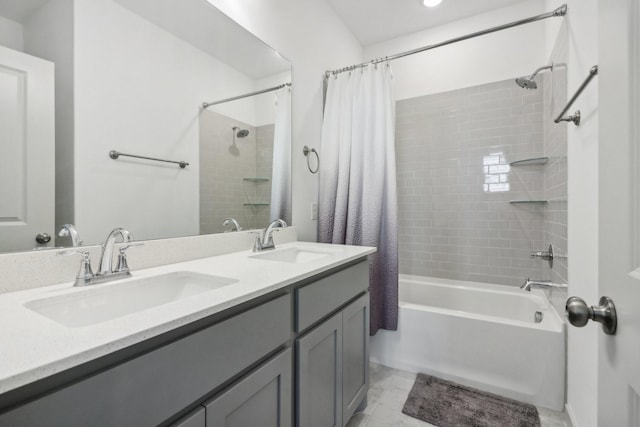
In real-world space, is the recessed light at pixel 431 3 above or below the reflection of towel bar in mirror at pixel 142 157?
above

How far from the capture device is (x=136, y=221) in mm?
1146

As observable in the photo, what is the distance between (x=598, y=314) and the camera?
1.72 ft

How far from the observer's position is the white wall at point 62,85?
3.00 ft

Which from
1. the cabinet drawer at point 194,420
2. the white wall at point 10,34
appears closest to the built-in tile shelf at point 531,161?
the cabinet drawer at point 194,420

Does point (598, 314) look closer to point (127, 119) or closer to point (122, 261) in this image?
point (122, 261)

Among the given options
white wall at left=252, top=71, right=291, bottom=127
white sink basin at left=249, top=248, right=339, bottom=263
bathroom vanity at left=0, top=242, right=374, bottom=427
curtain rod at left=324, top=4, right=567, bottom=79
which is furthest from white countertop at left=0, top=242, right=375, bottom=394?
curtain rod at left=324, top=4, right=567, bottom=79

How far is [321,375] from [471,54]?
275 centimetres

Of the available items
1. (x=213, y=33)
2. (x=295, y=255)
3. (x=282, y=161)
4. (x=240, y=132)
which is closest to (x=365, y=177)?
(x=282, y=161)

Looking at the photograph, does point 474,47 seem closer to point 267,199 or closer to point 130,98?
point 267,199

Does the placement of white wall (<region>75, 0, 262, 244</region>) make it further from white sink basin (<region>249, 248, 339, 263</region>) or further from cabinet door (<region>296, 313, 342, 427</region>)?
cabinet door (<region>296, 313, 342, 427</region>)

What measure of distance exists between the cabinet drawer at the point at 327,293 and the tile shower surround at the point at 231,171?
24.8 inches

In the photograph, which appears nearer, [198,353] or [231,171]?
[198,353]

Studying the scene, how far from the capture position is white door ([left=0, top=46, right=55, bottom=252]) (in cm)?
84

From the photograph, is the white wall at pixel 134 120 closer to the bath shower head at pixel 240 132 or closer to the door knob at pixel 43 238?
the door knob at pixel 43 238
